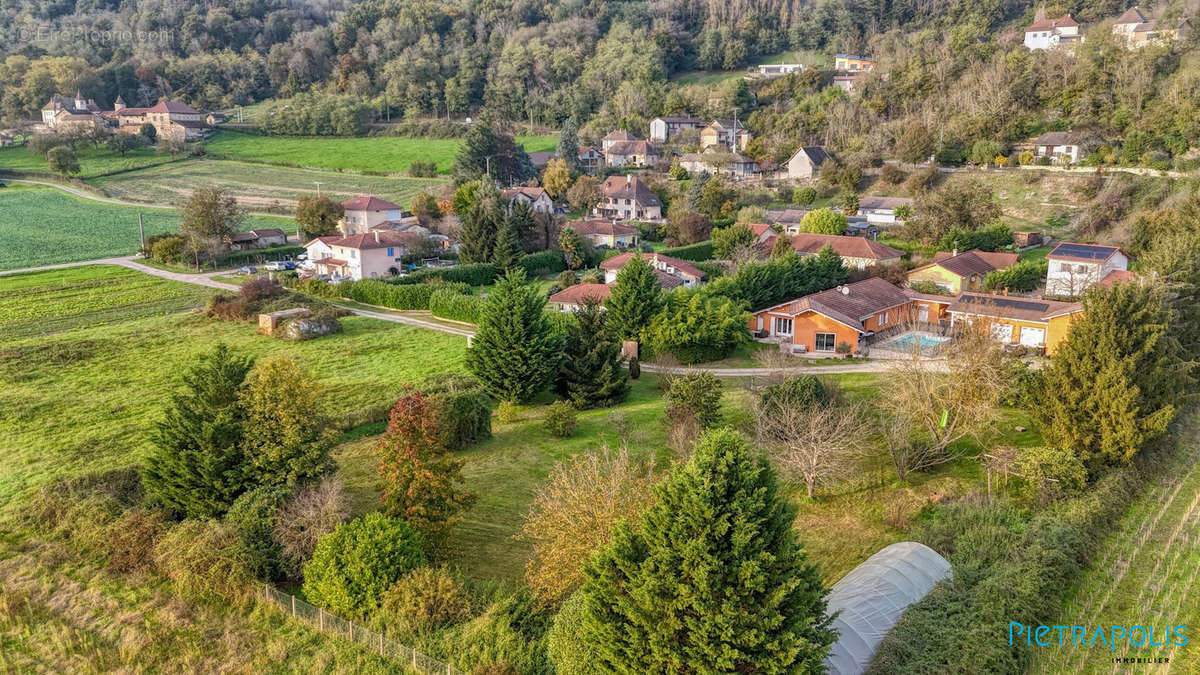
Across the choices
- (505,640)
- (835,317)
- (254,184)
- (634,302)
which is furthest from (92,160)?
(505,640)

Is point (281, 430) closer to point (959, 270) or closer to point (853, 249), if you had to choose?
point (959, 270)

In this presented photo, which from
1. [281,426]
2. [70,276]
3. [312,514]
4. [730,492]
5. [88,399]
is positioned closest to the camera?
[730,492]

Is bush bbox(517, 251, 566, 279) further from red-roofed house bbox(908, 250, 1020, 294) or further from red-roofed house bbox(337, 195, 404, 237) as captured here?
red-roofed house bbox(908, 250, 1020, 294)

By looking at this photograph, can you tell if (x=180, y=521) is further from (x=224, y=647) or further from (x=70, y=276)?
(x=70, y=276)

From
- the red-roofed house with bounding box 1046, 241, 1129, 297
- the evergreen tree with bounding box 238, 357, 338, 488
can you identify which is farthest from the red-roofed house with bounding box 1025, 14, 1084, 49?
the evergreen tree with bounding box 238, 357, 338, 488

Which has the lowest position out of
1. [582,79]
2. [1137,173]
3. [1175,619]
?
[1175,619]

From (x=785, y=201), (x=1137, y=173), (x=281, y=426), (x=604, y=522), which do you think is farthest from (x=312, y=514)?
(x=1137, y=173)

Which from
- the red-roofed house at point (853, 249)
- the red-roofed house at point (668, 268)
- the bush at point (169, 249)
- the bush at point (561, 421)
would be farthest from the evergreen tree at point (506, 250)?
the bush at point (561, 421)
